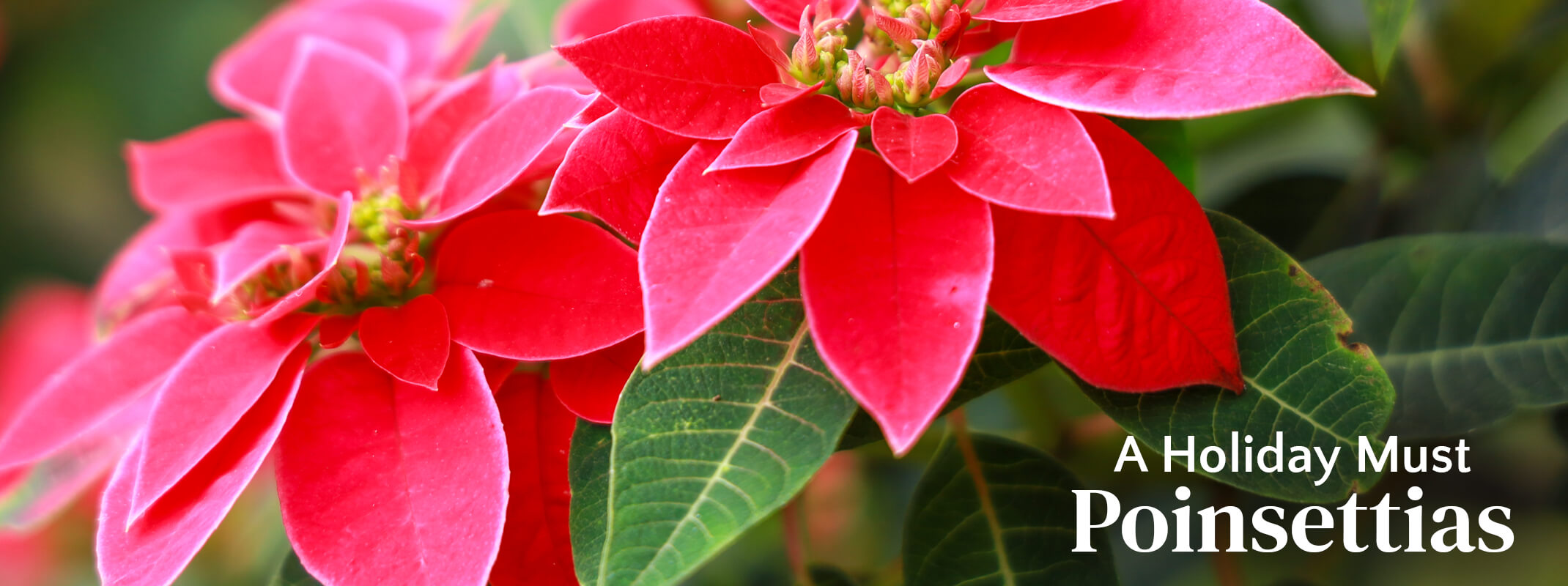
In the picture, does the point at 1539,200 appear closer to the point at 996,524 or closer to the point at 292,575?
the point at 996,524

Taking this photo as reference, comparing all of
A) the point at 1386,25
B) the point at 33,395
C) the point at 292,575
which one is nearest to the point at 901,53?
the point at 1386,25

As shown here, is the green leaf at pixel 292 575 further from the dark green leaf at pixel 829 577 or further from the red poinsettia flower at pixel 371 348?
the dark green leaf at pixel 829 577

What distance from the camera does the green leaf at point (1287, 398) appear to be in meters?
0.34

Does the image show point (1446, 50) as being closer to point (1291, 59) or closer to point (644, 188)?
point (1291, 59)

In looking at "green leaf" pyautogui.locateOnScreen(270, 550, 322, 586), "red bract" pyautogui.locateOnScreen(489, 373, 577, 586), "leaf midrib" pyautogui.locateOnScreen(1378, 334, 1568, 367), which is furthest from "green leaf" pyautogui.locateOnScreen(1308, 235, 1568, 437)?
"green leaf" pyautogui.locateOnScreen(270, 550, 322, 586)

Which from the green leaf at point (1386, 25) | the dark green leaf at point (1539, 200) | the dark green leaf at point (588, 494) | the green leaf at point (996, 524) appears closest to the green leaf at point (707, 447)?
the dark green leaf at point (588, 494)

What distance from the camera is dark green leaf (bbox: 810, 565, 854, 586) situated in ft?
1.55

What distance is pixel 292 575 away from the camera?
1.40ft

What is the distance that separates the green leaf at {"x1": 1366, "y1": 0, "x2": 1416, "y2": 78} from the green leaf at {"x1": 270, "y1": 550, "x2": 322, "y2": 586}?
463 millimetres

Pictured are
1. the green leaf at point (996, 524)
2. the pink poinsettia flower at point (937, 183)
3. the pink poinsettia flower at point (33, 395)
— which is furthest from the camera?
the pink poinsettia flower at point (33, 395)

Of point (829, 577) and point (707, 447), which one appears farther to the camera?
point (829, 577)

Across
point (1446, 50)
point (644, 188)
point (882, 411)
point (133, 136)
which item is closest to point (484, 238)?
point (644, 188)

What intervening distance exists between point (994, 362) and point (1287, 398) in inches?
3.7

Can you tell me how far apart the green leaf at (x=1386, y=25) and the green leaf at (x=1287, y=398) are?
0.11 meters
